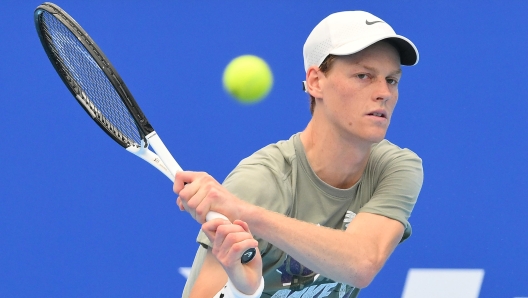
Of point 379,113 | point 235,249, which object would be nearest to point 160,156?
point 235,249

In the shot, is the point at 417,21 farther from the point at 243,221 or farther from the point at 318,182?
the point at 243,221

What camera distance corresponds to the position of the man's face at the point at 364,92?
1.89 metres

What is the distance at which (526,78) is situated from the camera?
9.62 feet

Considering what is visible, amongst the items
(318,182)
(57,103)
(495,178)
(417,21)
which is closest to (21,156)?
(57,103)

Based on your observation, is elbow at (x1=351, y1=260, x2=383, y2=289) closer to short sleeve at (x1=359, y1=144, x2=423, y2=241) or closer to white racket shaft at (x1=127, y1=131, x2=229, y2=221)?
short sleeve at (x1=359, y1=144, x2=423, y2=241)

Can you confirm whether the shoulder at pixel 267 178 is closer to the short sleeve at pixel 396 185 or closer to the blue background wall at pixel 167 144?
the short sleeve at pixel 396 185

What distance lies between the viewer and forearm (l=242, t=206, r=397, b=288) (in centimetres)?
163

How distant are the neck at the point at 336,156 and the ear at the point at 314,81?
8 centimetres

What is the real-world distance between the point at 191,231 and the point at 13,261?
611mm

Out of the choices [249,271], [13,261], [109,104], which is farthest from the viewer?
[13,261]

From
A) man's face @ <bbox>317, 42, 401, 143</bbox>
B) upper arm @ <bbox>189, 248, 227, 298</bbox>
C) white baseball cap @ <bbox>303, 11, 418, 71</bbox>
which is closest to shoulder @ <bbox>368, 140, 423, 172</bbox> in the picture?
man's face @ <bbox>317, 42, 401, 143</bbox>

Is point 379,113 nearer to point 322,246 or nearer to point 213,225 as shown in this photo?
point 322,246

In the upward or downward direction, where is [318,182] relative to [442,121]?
downward

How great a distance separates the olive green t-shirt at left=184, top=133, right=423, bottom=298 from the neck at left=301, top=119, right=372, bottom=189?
0.02 meters
